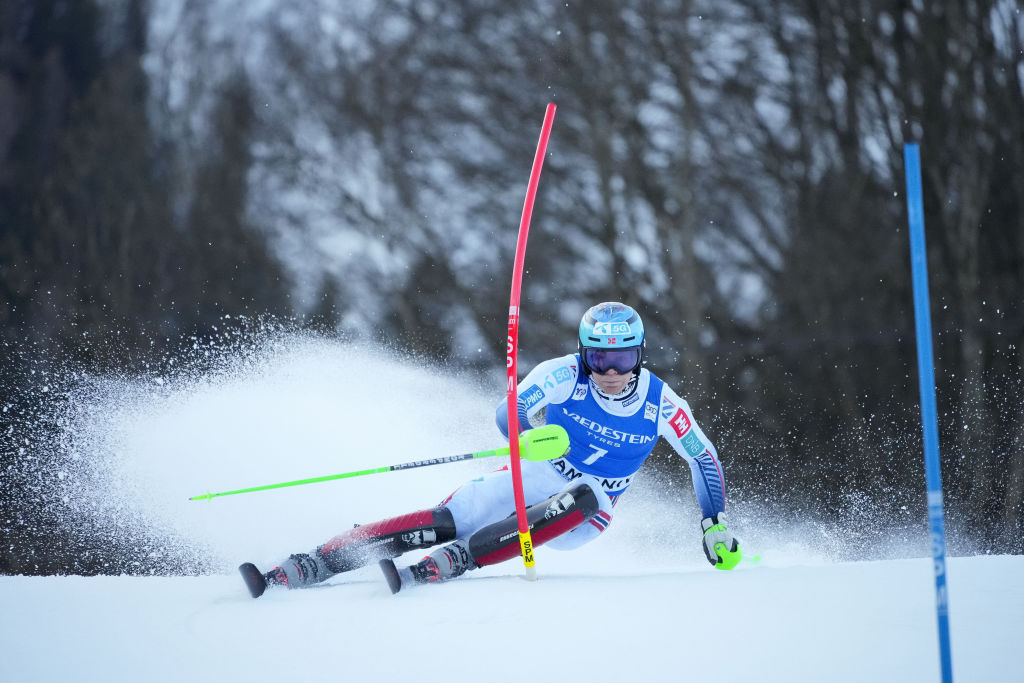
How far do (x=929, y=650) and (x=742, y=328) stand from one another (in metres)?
12.4

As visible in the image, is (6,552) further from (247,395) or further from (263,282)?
(263,282)

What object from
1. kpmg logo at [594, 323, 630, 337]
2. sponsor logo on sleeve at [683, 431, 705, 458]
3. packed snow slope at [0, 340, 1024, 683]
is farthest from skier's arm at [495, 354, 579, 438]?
packed snow slope at [0, 340, 1024, 683]

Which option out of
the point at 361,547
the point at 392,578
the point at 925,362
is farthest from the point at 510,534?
the point at 925,362

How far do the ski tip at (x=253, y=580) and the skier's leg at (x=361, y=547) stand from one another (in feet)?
0.23

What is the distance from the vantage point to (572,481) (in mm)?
3947

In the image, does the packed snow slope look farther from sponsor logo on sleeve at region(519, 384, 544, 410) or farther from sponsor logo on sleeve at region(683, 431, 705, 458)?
sponsor logo on sleeve at region(519, 384, 544, 410)

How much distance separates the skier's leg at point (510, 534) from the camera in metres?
3.56

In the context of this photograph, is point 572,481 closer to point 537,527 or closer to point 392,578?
point 537,527

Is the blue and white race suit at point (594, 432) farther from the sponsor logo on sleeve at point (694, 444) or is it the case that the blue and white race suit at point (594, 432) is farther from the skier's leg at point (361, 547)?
the skier's leg at point (361, 547)

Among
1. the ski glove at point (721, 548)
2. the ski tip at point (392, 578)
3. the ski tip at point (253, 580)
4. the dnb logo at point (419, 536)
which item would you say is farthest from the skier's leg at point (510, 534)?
the ski tip at point (253, 580)

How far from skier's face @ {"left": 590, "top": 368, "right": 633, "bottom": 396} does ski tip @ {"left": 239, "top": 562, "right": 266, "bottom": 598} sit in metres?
1.73

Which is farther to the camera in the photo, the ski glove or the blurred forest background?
the blurred forest background

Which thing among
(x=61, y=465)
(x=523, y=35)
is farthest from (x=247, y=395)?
(x=523, y=35)

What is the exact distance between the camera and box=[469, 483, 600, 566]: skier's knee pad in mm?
3586
